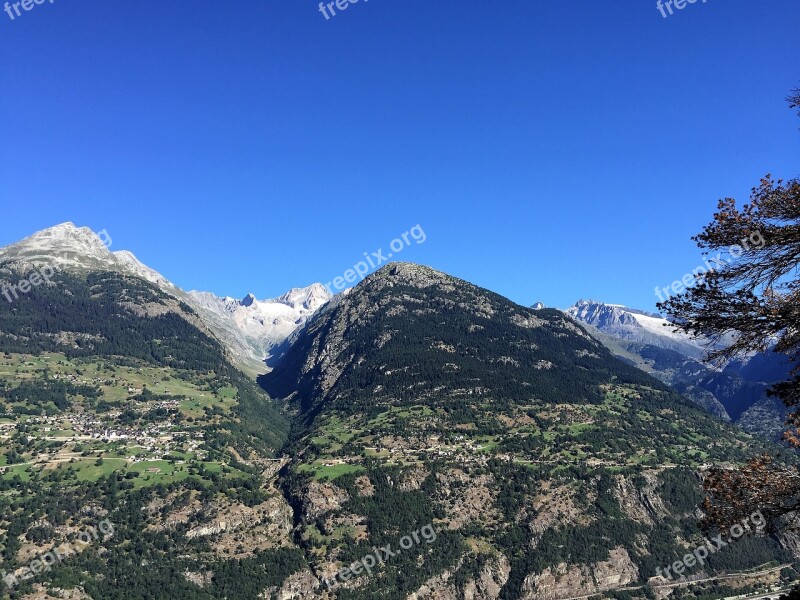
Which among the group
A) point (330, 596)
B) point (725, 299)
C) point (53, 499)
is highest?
point (53, 499)

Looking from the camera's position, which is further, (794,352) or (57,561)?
(57,561)

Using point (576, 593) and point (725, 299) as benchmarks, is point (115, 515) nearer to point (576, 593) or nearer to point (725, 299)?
point (576, 593)

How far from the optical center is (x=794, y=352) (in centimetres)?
2511

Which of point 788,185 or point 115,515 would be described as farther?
point 115,515

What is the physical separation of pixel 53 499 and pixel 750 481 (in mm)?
237494

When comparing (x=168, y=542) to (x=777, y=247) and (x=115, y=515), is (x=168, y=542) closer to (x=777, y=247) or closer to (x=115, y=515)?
(x=115, y=515)

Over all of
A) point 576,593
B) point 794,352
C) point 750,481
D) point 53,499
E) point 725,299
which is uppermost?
point 53,499

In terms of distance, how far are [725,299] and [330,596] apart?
192171mm

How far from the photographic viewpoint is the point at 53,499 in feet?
644

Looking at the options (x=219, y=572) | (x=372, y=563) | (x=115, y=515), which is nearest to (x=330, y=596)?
(x=372, y=563)

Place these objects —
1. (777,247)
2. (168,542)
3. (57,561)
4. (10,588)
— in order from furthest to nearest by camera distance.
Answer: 1. (168,542)
2. (57,561)
3. (10,588)
4. (777,247)

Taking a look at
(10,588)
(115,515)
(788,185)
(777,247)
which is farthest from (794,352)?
(115,515)

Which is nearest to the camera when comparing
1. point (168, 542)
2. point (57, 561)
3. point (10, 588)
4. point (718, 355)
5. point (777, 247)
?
point (777, 247)

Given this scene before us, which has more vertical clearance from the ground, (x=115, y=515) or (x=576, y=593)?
(x=115, y=515)
